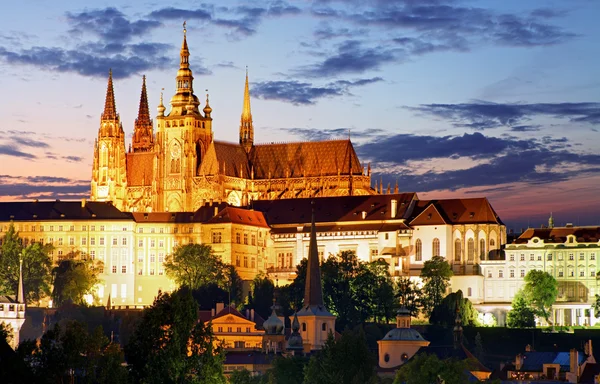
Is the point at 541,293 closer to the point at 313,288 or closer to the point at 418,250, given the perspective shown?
the point at 418,250

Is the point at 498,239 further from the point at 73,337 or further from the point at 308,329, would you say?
the point at 73,337

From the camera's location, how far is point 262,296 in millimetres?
185750

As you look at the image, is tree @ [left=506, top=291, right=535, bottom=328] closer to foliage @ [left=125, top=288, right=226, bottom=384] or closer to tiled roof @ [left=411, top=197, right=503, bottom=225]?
tiled roof @ [left=411, top=197, right=503, bottom=225]

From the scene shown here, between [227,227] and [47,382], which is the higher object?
[227,227]

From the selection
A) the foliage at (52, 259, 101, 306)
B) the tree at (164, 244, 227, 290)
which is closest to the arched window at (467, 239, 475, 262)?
the tree at (164, 244, 227, 290)

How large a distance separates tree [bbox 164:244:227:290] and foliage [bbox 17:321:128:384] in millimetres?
109587

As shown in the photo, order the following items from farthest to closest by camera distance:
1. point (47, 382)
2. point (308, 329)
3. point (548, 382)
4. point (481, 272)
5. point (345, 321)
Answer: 1. point (481, 272)
2. point (345, 321)
3. point (308, 329)
4. point (548, 382)
5. point (47, 382)

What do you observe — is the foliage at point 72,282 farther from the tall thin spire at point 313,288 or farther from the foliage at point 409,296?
the tall thin spire at point 313,288

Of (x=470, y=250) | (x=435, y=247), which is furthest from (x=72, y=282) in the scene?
(x=470, y=250)

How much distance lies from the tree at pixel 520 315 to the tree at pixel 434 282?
7.16 meters

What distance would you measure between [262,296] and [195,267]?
7.95 m

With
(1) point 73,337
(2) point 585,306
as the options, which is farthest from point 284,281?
(1) point 73,337

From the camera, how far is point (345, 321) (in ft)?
575

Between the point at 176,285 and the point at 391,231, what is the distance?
76.0ft
